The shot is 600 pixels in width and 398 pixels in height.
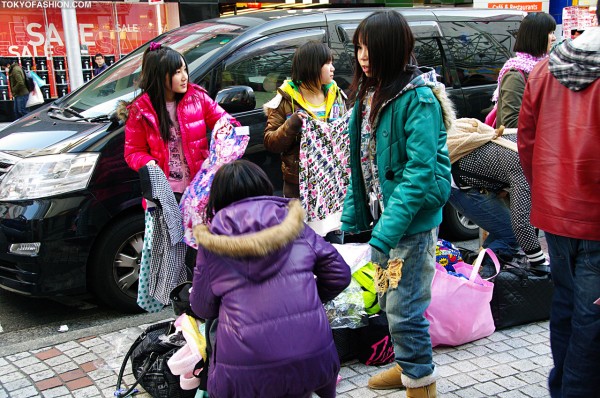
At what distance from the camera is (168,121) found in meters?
3.93

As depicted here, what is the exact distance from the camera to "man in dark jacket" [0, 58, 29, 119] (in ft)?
46.6

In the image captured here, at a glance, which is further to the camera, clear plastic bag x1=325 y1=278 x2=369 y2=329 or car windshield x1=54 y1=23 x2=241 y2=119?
car windshield x1=54 y1=23 x2=241 y2=119

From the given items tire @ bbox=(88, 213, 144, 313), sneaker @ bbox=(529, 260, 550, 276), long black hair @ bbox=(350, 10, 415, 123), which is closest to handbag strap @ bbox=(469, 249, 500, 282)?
sneaker @ bbox=(529, 260, 550, 276)

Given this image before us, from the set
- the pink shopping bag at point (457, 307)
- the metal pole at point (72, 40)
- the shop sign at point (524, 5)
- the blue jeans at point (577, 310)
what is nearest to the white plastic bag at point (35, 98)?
the metal pole at point (72, 40)

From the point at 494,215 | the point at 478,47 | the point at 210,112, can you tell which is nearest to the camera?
the point at 210,112

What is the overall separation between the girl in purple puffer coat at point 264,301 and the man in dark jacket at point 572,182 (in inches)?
38.4

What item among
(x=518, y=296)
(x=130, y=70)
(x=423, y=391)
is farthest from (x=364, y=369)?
(x=130, y=70)

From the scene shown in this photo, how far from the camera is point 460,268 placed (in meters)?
4.24

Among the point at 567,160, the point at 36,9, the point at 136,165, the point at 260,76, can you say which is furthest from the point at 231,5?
the point at 567,160

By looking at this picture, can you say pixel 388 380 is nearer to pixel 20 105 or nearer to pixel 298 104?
pixel 298 104

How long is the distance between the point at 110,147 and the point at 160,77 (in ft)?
3.17

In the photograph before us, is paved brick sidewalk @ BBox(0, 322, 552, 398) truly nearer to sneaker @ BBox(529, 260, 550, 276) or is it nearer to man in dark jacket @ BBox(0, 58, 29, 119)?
sneaker @ BBox(529, 260, 550, 276)

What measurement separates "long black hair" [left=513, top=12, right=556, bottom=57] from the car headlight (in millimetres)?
3097

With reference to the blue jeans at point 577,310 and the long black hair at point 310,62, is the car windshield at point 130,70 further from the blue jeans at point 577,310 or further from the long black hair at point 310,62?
the blue jeans at point 577,310
